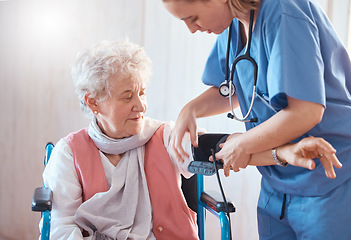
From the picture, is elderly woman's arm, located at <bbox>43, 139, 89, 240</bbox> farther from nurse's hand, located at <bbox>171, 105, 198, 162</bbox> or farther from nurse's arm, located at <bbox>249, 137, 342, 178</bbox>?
nurse's arm, located at <bbox>249, 137, 342, 178</bbox>

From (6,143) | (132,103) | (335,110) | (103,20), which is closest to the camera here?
(335,110)

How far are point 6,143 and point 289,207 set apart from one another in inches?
89.7

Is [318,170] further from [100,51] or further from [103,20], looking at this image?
[103,20]

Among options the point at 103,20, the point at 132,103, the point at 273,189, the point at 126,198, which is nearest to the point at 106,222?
the point at 126,198

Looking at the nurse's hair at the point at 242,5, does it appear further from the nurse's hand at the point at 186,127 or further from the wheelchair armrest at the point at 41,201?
the wheelchair armrest at the point at 41,201

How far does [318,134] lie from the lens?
104 cm

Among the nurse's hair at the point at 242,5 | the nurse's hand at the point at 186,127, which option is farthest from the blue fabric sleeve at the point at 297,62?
the nurse's hand at the point at 186,127

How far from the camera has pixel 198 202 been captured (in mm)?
1711

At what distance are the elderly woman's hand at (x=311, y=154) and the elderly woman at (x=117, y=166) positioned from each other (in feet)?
1.95

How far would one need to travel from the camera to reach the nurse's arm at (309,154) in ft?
2.87

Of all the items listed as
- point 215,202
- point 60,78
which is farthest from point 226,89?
point 60,78

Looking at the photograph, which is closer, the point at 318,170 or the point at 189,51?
the point at 318,170

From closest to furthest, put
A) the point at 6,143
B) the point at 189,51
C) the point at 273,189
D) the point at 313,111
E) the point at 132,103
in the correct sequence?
the point at 313,111 < the point at 273,189 < the point at 132,103 < the point at 189,51 < the point at 6,143

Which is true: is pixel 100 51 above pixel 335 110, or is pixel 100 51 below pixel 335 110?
above
